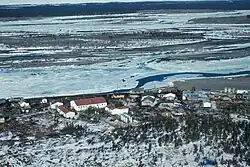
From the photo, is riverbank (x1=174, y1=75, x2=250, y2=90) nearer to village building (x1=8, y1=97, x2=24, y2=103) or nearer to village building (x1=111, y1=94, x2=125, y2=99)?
village building (x1=111, y1=94, x2=125, y2=99)

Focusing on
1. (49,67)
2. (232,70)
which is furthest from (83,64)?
(232,70)

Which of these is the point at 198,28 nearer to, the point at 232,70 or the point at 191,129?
the point at 232,70

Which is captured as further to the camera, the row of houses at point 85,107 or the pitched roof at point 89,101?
the pitched roof at point 89,101

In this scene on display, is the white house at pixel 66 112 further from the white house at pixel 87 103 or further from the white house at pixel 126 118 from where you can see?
the white house at pixel 126 118

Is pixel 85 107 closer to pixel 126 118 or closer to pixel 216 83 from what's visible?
pixel 126 118

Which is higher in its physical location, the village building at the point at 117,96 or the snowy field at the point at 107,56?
the village building at the point at 117,96

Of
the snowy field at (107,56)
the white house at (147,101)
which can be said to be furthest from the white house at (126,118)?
the snowy field at (107,56)

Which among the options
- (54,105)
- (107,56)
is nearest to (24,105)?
(54,105)
